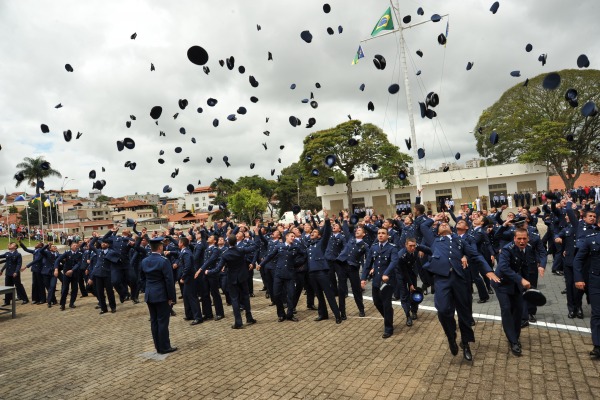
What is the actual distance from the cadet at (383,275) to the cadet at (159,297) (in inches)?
143

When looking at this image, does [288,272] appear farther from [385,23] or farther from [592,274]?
[385,23]

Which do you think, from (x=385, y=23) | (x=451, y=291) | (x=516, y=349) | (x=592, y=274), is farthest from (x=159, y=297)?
(x=385, y=23)

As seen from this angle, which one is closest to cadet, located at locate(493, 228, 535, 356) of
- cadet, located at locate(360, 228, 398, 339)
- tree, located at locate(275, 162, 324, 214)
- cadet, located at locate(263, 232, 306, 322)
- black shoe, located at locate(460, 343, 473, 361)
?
black shoe, located at locate(460, 343, 473, 361)

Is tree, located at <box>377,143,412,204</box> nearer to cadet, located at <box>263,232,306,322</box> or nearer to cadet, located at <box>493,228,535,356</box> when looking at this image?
cadet, located at <box>263,232,306,322</box>

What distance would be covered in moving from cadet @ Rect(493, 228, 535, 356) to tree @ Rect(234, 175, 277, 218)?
74.3m

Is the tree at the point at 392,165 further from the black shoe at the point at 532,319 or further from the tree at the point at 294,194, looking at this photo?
the black shoe at the point at 532,319

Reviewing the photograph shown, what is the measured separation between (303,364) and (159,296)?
9.54 ft

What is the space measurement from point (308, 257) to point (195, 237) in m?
8.43

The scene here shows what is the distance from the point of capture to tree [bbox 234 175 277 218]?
82125 millimetres

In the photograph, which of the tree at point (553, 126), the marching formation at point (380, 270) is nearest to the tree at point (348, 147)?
the tree at point (553, 126)

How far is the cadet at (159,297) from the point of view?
685 cm

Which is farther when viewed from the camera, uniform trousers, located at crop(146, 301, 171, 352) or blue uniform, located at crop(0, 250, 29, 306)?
blue uniform, located at crop(0, 250, 29, 306)

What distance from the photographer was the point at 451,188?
5119 centimetres

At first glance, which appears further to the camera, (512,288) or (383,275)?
(383,275)
